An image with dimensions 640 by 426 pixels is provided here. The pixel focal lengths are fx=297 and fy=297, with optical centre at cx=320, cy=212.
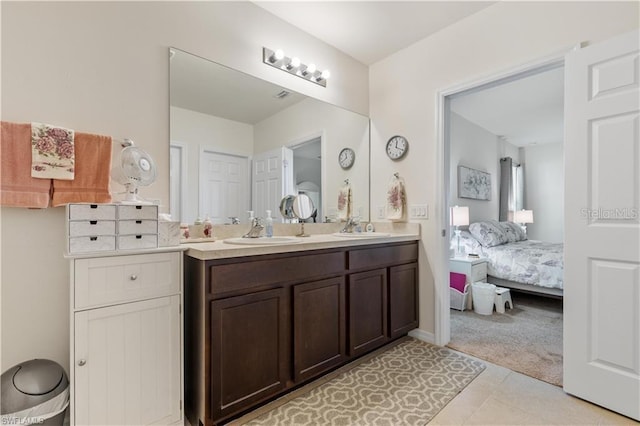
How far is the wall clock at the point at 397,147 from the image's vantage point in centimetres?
272

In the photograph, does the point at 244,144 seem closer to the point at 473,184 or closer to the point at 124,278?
the point at 124,278

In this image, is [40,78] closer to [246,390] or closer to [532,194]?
[246,390]

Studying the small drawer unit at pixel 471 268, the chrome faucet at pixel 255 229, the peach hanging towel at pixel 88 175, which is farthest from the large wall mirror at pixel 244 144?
the small drawer unit at pixel 471 268

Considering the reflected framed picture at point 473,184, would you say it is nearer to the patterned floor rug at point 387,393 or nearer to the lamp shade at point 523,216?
the lamp shade at point 523,216

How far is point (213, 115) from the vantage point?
2.04 m

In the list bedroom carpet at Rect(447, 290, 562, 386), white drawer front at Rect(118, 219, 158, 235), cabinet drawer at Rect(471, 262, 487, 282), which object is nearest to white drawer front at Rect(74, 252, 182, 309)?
white drawer front at Rect(118, 219, 158, 235)

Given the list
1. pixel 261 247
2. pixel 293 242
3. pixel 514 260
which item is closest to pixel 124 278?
pixel 261 247

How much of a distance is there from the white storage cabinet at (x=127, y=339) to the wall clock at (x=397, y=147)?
6.80 feet

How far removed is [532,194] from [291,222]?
618cm

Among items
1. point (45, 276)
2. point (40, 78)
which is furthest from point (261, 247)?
point (40, 78)

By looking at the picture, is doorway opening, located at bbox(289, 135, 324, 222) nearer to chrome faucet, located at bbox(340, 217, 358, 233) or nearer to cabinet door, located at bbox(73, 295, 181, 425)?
chrome faucet, located at bbox(340, 217, 358, 233)

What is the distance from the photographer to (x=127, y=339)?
4.32 feet

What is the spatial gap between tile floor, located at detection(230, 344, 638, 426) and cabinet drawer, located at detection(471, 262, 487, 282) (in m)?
1.58

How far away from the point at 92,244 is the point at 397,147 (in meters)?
2.40
